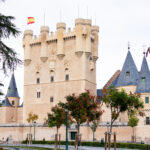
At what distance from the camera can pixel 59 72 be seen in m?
64.9

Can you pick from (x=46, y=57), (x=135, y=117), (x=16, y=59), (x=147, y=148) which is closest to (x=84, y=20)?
(x=46, y=57)

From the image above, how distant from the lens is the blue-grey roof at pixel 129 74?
190 ft

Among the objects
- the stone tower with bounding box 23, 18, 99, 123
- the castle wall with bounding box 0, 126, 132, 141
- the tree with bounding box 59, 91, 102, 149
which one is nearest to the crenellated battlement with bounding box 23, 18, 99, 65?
the stone tower with bounding box 23, 18, 99, 123

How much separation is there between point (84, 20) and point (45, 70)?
13.5m

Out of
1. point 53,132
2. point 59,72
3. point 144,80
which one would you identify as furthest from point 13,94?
point 144,80

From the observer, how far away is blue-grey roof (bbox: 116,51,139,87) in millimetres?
58062

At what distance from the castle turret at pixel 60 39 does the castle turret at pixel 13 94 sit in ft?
63.5

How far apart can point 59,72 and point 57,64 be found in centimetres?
186

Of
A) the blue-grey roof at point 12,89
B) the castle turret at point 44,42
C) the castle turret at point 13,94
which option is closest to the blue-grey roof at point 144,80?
the castle turret at point 44,42

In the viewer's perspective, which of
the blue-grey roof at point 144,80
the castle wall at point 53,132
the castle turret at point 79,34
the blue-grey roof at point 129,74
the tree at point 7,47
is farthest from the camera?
the castle turret at point 79,34

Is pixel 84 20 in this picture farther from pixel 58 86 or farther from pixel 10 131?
pixel 10 131

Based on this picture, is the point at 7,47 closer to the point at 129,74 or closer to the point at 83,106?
the point at 83,106

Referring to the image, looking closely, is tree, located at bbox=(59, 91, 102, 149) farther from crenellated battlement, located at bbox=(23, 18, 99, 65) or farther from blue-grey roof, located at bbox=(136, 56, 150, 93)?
crenellated battlement, located at bbox=(23, 18, 99, 65)

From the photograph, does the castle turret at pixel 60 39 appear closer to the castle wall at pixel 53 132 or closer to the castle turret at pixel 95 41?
the castle turret at pixel 95 41
